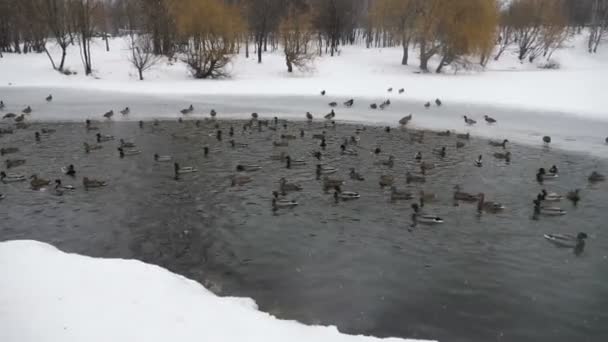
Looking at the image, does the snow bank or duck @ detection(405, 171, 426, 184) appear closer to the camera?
duck @ detection(405, 171, 426, 184)

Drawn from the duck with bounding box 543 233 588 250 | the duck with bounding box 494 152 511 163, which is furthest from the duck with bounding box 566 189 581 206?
the duck with bounding box 494 152 511 163

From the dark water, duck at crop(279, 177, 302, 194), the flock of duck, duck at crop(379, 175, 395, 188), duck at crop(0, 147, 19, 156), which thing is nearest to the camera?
the dark water

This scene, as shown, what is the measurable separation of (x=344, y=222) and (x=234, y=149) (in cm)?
947

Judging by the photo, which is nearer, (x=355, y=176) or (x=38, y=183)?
(x=38, y=183)

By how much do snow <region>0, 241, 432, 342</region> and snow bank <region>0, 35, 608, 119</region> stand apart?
1170 inches

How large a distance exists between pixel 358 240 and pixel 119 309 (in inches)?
233

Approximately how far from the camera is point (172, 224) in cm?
1225

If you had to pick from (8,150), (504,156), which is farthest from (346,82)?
(8,150)

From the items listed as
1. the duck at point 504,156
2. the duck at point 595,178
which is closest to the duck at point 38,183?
the duck at point 504,156

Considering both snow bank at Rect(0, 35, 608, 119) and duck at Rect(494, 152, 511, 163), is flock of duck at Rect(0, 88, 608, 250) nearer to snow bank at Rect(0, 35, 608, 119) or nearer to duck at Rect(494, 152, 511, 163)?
duck at Rect(494, 152, 511, 163)

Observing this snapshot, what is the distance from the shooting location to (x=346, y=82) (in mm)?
43156

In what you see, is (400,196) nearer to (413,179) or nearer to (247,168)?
(413,179)

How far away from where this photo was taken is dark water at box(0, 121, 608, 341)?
838 centimetres

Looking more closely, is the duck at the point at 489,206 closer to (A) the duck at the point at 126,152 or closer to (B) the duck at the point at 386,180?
(B) the duck at the point at 386,180
